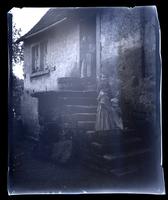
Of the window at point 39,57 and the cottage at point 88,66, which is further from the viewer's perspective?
the window at point 39,57

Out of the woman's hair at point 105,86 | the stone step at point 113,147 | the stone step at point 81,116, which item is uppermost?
the woman's hair at point 105,86

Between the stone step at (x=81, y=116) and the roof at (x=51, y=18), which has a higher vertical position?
the roof at (x=51, y=18)

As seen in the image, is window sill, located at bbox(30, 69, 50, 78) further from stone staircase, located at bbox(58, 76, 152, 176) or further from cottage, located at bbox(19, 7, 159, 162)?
stone staircase, located at bbox(58, 76, 152, 176)

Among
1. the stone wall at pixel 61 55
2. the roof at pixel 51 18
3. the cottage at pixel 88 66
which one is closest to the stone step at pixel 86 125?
the cottage at pixel 88 66

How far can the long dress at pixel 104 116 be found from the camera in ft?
11.4

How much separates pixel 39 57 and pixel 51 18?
0.56 meters

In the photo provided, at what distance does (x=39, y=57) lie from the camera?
370cm

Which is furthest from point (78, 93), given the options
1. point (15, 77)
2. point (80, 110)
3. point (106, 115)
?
point (15, 77)

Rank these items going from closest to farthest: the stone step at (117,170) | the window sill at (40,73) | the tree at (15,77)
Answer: the stone step at (117,170) → the tree at (15,77) → the window sill at (40,73)

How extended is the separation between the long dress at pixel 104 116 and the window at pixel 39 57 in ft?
3.13

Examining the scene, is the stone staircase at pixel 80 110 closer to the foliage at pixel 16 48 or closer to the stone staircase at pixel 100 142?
the stone staircase at pixel 100 142

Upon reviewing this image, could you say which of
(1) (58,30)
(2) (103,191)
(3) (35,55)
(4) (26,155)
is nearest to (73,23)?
(1) (58,30)

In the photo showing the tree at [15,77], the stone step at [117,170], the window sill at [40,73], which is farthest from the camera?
the window sill at [40,73]
